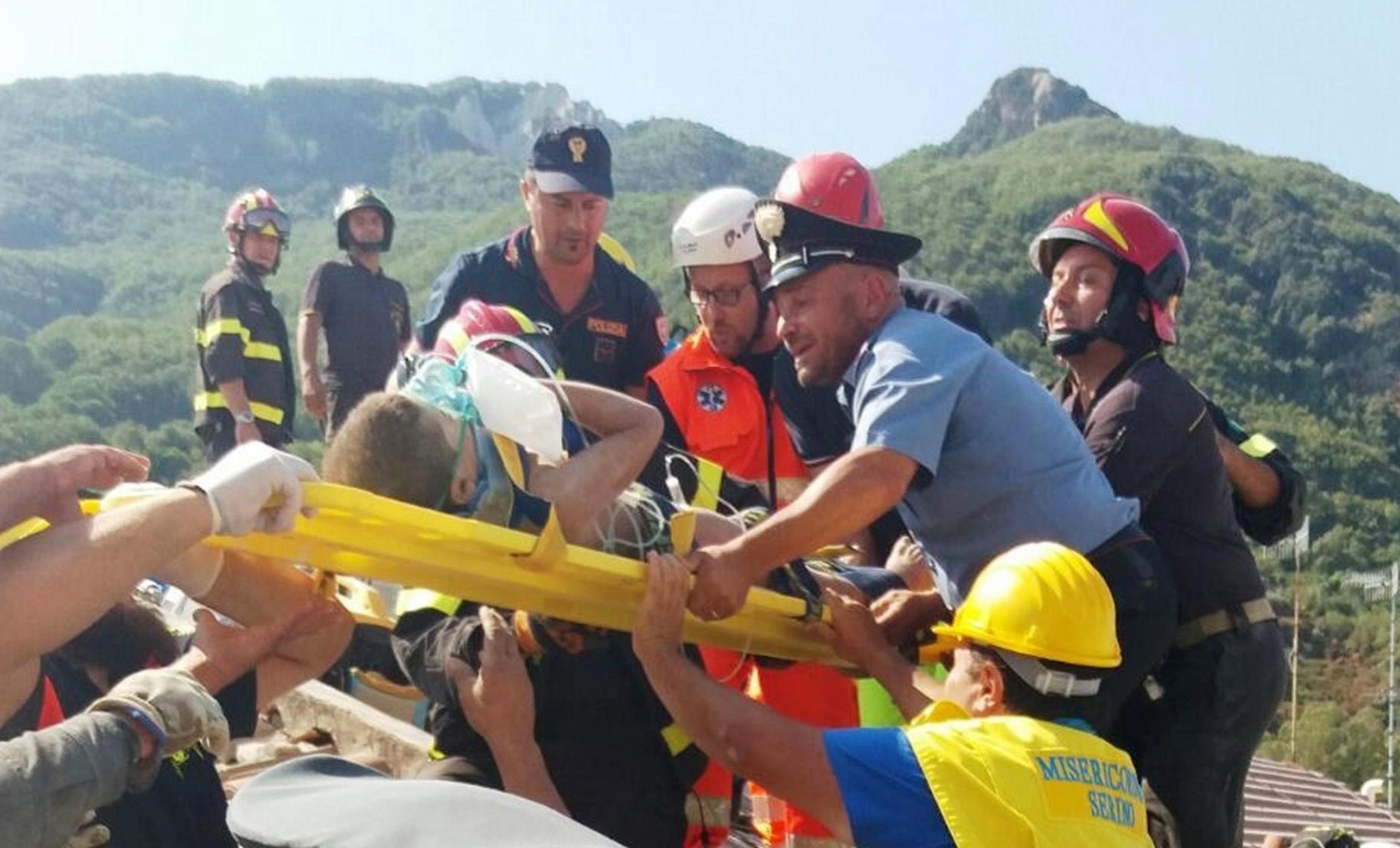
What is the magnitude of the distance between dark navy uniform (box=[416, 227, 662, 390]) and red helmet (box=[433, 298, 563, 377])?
1.31m

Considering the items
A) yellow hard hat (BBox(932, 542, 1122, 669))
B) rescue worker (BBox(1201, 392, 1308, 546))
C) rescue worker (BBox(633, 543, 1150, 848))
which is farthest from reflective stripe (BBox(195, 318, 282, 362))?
yellow hard hat (BBox(932, 542, 1122, 669))

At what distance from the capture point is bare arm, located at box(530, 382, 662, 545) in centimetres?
397

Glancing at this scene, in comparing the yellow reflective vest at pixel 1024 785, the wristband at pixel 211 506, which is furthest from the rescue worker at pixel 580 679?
the yellow reflective vest at pixel 1024 785

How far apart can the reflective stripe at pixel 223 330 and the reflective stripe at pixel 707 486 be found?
5.14 m

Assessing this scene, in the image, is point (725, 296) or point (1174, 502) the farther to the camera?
point (725, 296)

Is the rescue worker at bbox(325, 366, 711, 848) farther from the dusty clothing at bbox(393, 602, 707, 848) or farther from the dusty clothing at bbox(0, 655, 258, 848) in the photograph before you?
the dusty clothing at bbox(0, 655, 258, 848)

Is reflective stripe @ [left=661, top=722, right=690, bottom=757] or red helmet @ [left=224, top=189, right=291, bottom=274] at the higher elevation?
red helmet @ [left=224, top=189, right=291, bottom=274]

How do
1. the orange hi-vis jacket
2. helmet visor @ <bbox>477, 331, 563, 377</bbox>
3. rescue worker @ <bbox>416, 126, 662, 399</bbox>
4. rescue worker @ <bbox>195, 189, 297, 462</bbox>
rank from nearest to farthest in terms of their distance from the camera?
helmet visor @ <bbox>477, 331, 563, 377</bbox> → the orange hi-vis jacket → rescue worker @ <bbox>416, 126, 662, 399</bbox> → rescue worker @ <bbox>195, 189, 297, 462</bbox>

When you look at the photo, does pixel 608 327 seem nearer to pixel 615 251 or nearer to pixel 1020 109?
pixel 615 251

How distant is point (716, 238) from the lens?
6074 millimetres

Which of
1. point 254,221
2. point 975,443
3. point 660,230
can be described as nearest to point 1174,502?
point 975,443

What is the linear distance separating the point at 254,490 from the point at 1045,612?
5.09 ft

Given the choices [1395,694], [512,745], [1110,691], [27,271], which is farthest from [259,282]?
[27,271]

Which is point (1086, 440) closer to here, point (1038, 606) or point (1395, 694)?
point (1038, 606)
